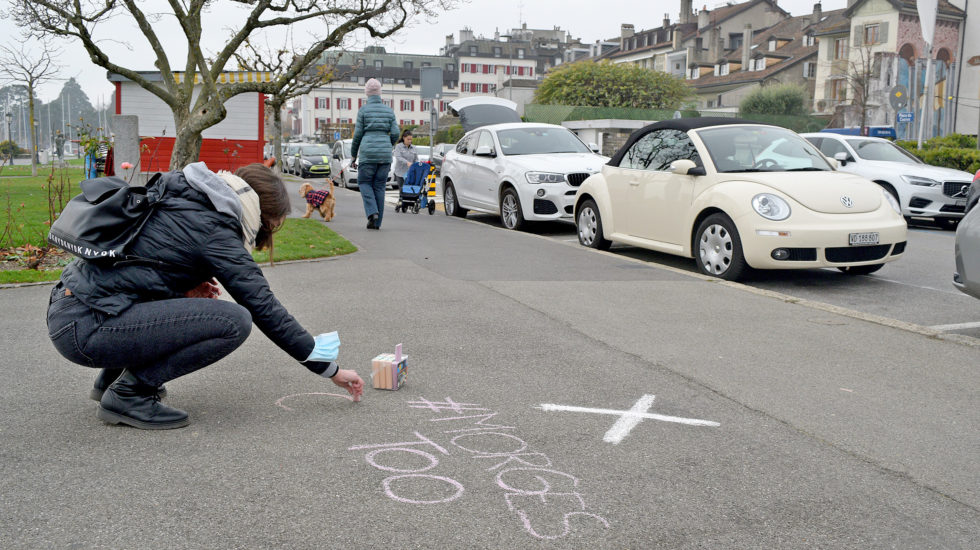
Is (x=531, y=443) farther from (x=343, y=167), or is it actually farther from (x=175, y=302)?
(x=343, y=167)

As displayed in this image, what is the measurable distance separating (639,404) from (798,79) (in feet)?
274

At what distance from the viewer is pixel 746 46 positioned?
3511 inches

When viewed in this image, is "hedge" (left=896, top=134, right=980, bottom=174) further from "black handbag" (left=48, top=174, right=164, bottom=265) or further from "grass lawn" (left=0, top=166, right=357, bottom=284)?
"black handbag" (left=48, top=174, right=164, bottom=265)

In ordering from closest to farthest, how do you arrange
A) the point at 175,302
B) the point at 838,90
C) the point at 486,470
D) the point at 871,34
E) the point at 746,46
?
the point at 486,470 → the point at 175,302 → the point at 871,34 → the point at 838,90 → the point at 746,46

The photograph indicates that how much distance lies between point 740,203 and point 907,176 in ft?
29.5

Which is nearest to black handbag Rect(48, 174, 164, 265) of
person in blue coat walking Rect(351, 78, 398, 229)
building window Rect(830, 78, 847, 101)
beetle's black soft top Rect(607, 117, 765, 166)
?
beetle's black soft top Rect(607, 117, 765, 166)

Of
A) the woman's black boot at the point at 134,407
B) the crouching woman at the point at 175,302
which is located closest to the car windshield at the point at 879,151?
the crouching woman at the point at 175,302

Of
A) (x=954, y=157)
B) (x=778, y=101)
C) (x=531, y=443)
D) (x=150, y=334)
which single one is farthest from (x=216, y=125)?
(x=778, y=101)

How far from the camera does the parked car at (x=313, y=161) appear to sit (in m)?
37.4

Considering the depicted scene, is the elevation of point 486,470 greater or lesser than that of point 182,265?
lesser

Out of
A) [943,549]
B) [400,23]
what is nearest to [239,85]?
[400,23]

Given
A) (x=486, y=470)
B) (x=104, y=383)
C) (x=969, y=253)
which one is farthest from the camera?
(x=969, y=253)

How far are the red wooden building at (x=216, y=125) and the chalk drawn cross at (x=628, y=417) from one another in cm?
2066

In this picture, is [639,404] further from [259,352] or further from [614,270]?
[614,270]
